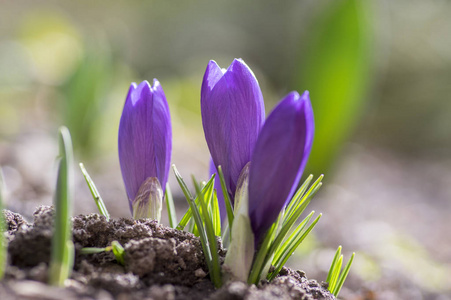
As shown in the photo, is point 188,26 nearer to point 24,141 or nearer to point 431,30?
point 431,30

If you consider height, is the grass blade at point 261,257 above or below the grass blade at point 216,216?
below

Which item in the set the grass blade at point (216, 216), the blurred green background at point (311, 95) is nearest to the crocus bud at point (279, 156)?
the grass blade at point (216, 216)

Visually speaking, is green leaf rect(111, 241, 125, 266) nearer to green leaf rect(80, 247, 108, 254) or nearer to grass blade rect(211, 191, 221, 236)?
green leaf rect(80, 247, 108, 254)

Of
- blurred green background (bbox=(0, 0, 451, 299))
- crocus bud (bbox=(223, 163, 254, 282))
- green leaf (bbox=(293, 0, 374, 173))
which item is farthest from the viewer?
green leaf (bbox=(293, 0, 374, 173))

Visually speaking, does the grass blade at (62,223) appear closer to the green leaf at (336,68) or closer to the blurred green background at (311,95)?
the blurred green background at (311,95)

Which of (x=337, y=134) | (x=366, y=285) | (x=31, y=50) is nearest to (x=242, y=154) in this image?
(x=366, y=285)

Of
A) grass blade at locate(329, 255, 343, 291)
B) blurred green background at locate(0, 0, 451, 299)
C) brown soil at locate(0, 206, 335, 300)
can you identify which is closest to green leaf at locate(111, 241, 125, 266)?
brown soil at locate(0, 206, 335, 300)
